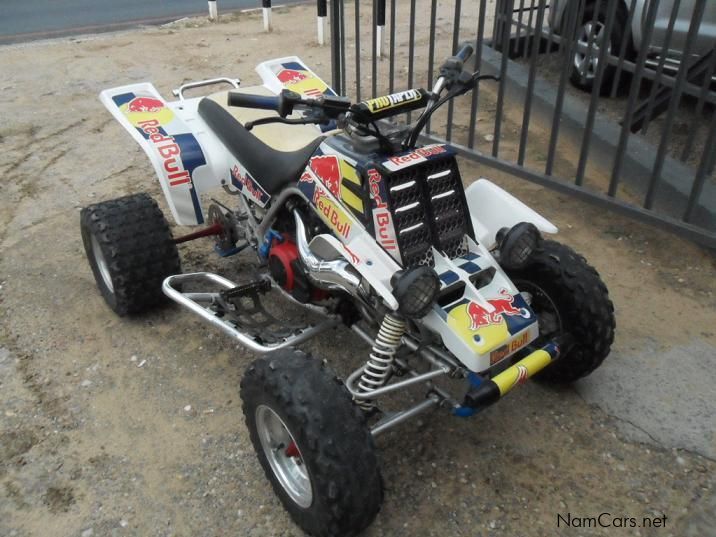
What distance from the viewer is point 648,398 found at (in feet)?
11.2

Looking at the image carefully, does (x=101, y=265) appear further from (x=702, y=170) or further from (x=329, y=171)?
(x=702, y=170)

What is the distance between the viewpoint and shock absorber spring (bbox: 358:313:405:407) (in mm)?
2748

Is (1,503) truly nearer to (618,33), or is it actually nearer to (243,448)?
(243,448)

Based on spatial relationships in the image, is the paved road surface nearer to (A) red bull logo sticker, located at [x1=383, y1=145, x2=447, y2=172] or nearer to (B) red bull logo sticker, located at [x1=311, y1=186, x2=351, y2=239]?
(B) red bull logo sticker, located at [x1=311, y1=186, x2=351, y2=239]

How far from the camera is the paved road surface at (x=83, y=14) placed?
11.4 m

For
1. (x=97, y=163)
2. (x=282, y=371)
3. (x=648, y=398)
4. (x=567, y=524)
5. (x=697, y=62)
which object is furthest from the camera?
(x=97, y=163)

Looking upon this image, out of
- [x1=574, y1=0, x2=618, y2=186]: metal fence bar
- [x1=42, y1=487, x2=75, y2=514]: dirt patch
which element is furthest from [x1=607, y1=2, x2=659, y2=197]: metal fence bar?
[x1=42, y1=487, x2=75, y2=514]: dirt patch

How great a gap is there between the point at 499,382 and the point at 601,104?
5.05 metres

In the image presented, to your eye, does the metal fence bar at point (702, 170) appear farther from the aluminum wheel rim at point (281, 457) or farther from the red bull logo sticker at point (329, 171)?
the aluminum wheel rim at point (281, 457)

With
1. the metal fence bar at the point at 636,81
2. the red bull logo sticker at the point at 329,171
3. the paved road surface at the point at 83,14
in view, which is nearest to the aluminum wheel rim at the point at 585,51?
the metal fence bar at the point at 636,81

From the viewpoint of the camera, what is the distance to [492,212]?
3.21 meters

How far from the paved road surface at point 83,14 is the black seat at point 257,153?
8.79 meters

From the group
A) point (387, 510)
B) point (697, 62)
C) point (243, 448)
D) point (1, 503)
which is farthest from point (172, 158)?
point (697, 62)

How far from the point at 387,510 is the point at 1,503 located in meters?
1.69
